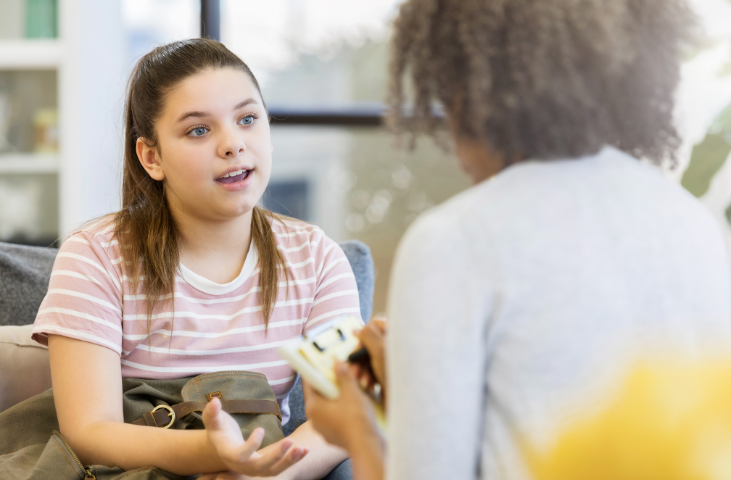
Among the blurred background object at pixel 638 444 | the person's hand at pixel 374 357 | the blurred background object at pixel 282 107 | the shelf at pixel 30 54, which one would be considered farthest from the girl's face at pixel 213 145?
the shelf at pixel 30 54

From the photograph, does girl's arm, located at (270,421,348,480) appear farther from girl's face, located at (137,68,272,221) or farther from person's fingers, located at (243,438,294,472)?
girl's face, located at (137,68,272,221)

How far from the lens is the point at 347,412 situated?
2.24 ft

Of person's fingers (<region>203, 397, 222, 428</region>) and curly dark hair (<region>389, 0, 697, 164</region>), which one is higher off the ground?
curly dark hair (<region>389, 0, 697, 164</region>)

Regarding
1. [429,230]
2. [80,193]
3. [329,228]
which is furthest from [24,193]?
[429,230]

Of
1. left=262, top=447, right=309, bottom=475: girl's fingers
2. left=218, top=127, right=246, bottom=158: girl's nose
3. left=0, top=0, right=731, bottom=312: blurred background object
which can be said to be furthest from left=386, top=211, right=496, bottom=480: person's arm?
left=0, top=0, right=731, bottom=312: blurred background object

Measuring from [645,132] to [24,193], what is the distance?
2.65 metres

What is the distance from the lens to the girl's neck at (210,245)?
1218 millimetres

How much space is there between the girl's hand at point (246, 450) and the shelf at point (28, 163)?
81.7 inches

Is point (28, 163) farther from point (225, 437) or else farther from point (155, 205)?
point (225, 437)

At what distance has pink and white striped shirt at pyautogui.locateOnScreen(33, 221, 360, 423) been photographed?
3.57 ft

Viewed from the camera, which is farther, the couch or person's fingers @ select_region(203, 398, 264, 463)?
the couch

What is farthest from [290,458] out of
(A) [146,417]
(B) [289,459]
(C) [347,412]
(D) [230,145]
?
(D) [230,145]

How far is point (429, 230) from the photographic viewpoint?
1.87ft

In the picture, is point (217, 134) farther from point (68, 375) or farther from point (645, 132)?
point (645, 132)
